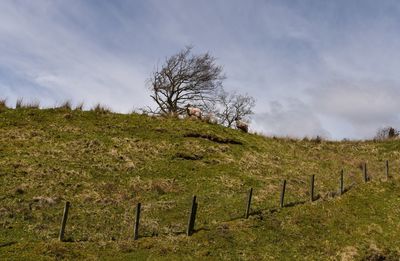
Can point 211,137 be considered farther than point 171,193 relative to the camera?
Yes

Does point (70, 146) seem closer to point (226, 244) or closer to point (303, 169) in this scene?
point (226, 244)

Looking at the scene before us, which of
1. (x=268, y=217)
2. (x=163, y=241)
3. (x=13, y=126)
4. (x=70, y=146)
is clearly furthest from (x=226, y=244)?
(x=13, y=126)

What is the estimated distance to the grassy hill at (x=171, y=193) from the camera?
72.5 ft

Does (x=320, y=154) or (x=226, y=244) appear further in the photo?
(x=320, y=154)

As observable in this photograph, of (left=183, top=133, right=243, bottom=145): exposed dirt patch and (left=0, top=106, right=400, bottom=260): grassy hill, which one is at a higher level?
(left=183, top=133, right=243, bottom=145): exposed dirt patch

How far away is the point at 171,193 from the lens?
30141 millimetres

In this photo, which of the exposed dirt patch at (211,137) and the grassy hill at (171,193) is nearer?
the grassy hill at (171,193)

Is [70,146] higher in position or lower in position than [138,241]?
higher

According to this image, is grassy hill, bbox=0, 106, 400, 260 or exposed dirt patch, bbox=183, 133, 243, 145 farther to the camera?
exposed dirt patch, bbox=183, 133, 243, 145

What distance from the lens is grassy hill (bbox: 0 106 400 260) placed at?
2209 centimetres

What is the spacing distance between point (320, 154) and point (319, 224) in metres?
22.0

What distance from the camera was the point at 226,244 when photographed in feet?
74.5

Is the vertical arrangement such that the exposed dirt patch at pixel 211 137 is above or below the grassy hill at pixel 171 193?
above

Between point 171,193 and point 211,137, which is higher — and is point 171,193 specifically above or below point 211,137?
below
